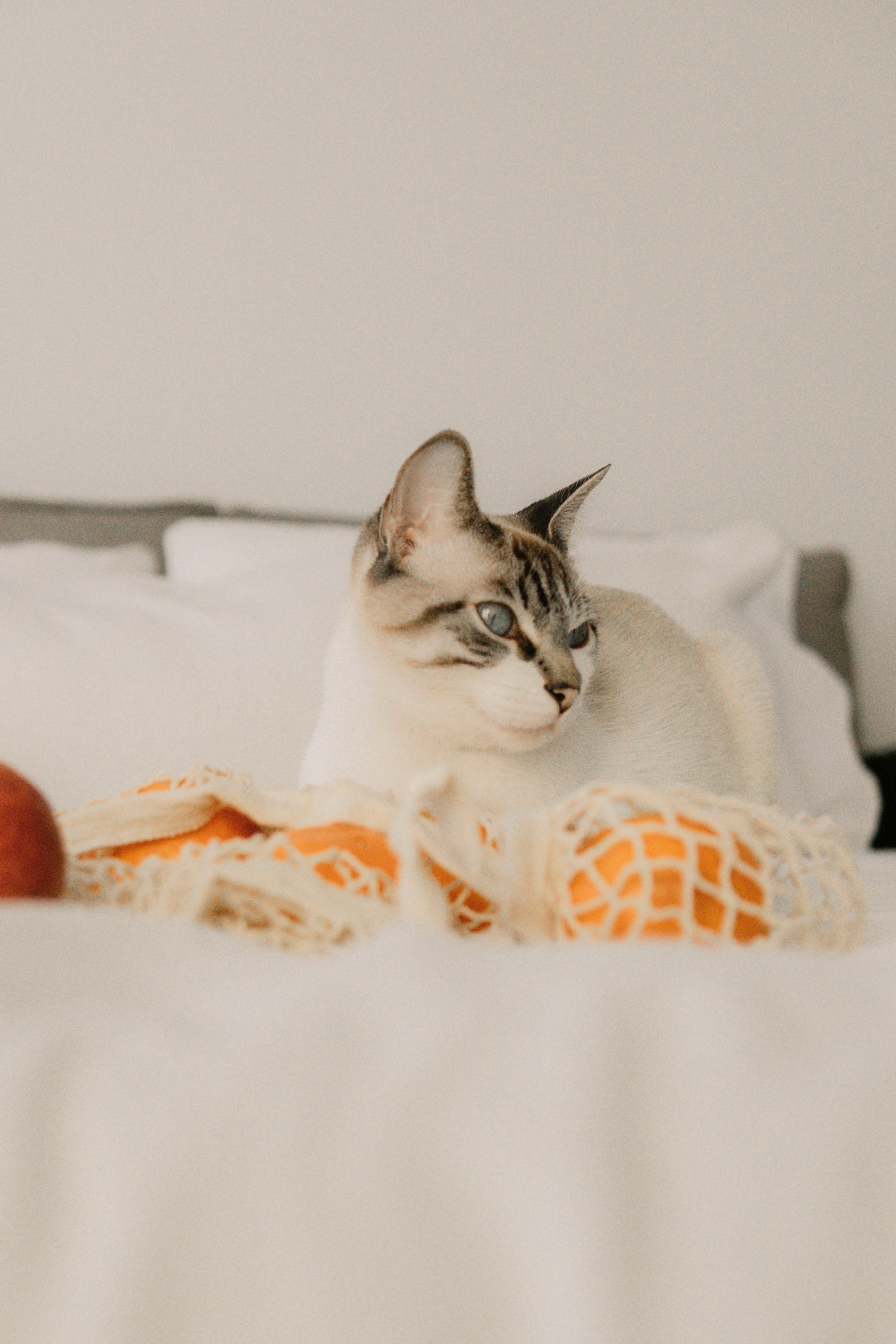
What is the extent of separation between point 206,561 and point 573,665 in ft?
2.88

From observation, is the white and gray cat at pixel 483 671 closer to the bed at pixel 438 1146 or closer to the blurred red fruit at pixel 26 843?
the blurred red fruit at pixel 26 843

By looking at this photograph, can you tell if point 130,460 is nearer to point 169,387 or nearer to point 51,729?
point 169,387

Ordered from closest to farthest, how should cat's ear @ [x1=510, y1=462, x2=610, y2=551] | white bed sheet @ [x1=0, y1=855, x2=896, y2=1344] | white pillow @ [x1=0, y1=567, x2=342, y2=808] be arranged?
white bed sheet @ [x1=0, y1=855, x2=896, y2=1344], cat's ear @ [x1=510, y1=462, x2=610, y2=551], white pillow @ [x1=0, y1=567, x2=342, y2=808]

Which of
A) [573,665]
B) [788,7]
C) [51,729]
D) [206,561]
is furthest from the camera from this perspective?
[788,7]

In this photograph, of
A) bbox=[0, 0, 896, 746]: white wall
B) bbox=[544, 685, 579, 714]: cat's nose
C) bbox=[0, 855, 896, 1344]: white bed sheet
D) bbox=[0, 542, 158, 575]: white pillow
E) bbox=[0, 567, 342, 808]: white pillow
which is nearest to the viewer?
bbox=[0, 855, 896, 1344]: white bed sheet

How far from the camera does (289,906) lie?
0.50 metres

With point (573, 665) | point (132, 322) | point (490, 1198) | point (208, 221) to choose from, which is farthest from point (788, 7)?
point (490, 1198)

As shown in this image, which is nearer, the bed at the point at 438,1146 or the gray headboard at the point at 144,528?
the bed at the point at 438,1146

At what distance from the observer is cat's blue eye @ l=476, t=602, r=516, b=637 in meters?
0.89

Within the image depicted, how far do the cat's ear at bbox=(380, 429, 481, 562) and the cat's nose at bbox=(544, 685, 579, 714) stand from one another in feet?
0.55

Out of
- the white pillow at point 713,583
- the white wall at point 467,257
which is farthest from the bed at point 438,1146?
the white wall at point 467,257

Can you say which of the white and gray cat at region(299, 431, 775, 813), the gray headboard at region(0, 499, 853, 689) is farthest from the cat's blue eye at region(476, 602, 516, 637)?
the gray headboard at region(0, 499, 853, 689)

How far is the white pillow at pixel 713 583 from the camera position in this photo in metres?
1.53

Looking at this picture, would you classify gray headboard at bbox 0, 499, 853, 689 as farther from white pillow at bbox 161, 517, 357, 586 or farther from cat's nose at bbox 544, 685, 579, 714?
cat's nose at bbox 544, 685, 579, 714
